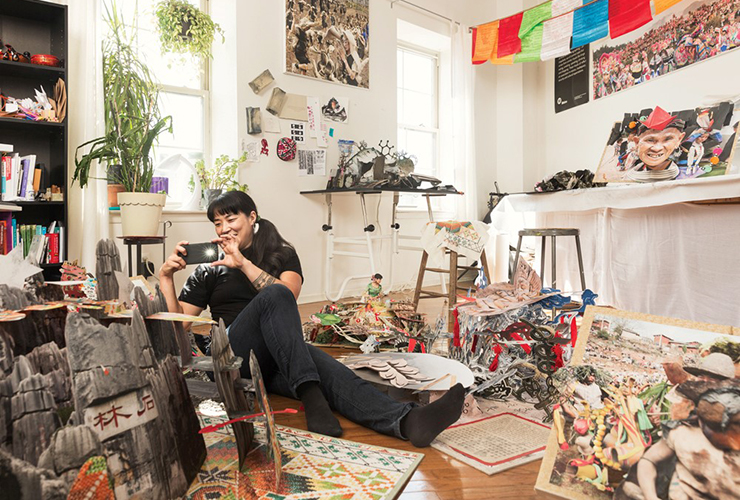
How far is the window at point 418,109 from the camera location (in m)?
5.32

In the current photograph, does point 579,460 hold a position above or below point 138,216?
below

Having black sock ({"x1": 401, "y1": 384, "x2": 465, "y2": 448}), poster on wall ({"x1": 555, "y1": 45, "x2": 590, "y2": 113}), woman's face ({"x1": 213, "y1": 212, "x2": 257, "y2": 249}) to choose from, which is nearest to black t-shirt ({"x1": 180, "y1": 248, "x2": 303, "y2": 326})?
woman's face ({"x1": 213, "y1": 212, "x2": 257, "y2": 249})

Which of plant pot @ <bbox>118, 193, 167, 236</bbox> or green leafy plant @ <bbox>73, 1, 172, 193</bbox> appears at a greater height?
green leafy plant @ <bbox>73, 1, 172, 193</bbox>

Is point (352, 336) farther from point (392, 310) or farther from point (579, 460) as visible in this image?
point (579, 460)

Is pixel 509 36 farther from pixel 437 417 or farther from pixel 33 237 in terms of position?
pixel 437 417

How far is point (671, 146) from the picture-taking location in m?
2.91

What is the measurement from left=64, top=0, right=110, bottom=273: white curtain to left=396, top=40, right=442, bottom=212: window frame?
276 centimetres

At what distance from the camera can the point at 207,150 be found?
398 cm

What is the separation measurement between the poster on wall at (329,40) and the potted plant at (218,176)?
96 centimetres

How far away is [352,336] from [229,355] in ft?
4.86

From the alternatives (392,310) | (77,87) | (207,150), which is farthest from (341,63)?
(392,310)

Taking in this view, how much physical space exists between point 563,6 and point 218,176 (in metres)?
3.27

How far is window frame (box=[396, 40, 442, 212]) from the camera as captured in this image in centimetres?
529

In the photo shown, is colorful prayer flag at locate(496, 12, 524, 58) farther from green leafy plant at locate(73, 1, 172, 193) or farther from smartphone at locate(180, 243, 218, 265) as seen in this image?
smartphone at locate(180, 243, 218, 265)
